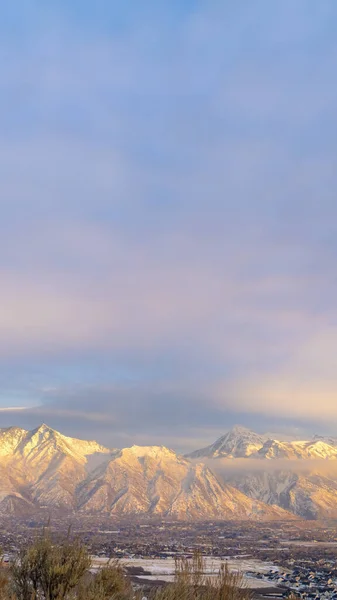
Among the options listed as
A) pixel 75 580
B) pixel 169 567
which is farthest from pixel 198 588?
pixel 169 567

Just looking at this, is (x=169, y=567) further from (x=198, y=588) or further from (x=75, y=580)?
(x=75, y=580)

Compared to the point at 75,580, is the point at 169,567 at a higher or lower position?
lower

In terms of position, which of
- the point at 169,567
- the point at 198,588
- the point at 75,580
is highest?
the point at 75,580

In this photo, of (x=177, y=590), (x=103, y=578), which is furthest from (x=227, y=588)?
(x=103, y=578)

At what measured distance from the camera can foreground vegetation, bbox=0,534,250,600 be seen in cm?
2247

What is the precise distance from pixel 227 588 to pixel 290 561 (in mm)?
124843

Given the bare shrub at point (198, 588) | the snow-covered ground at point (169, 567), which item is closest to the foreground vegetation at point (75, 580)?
the bare shrub at point (198, 588)

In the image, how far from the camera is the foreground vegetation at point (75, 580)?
22.5 meters

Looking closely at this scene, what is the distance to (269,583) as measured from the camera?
8962 cm

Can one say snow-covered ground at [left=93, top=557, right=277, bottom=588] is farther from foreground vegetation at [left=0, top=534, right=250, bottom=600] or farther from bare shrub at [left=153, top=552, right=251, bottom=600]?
bare shrub at [left=153, top=552, right=251, bottom=600]

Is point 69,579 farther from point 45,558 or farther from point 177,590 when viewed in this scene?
point 177,590

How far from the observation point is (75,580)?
22688 mm

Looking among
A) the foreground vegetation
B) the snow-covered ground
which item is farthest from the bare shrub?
the snow-covered ground

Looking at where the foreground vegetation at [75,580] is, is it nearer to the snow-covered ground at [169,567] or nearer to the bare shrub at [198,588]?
the bare shrub at [198,588]
